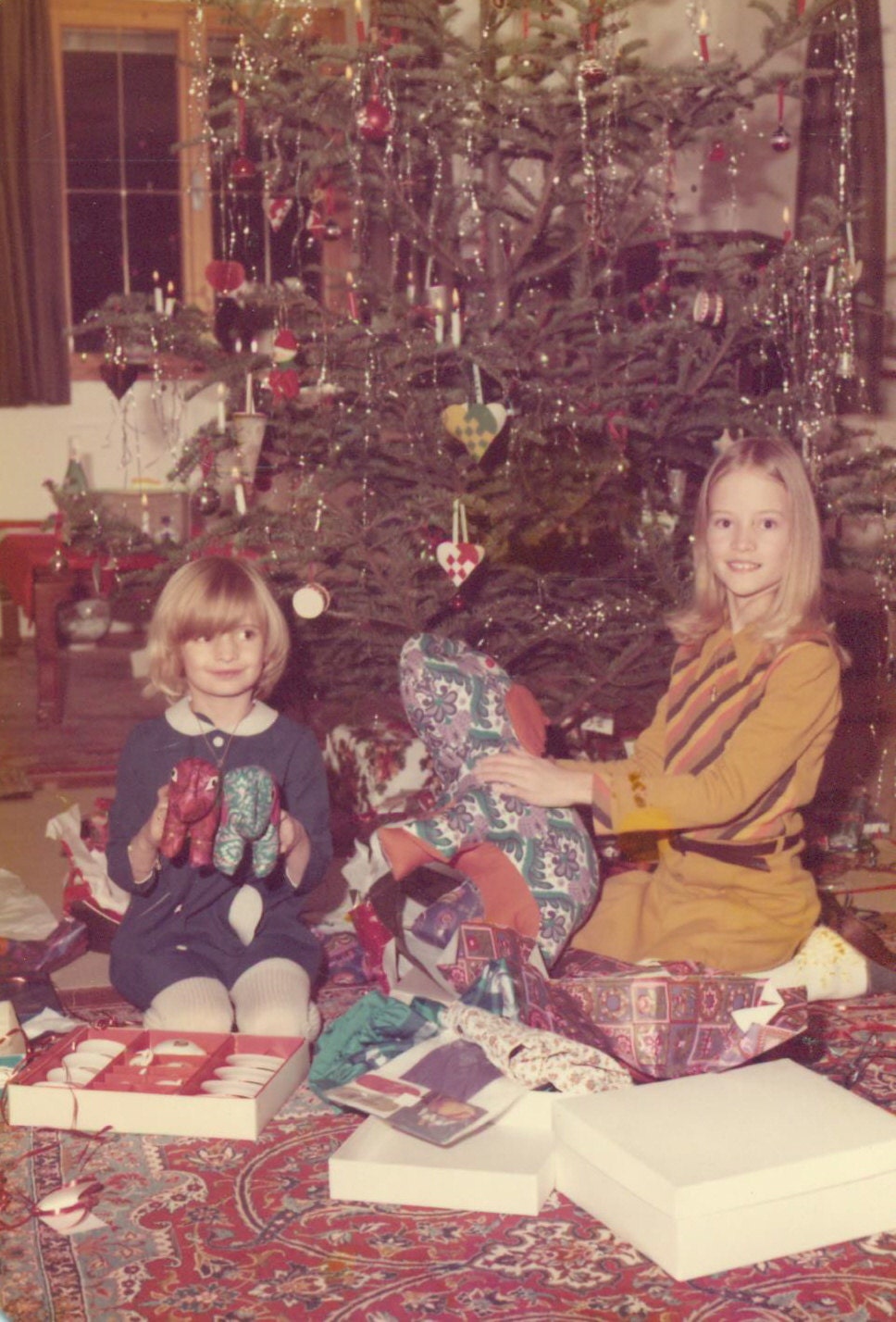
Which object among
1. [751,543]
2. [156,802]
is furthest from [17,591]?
[751,543]

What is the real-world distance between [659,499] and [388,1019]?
1.57m

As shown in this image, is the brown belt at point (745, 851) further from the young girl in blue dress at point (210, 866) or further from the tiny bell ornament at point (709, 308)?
the tiny bell ornament at point (709, 308)

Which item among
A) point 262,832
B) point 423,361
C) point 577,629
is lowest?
point 262,832

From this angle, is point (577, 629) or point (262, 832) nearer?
point (262, 832)

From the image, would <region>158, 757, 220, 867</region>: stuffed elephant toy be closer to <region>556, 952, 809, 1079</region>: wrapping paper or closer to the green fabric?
the green fabric

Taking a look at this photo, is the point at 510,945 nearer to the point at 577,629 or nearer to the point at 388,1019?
the point at 388,1019

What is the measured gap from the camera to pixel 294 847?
2490 mm

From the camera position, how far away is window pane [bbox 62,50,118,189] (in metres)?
6.88

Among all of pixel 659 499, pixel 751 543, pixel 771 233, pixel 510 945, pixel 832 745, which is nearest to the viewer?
pixel 510 945

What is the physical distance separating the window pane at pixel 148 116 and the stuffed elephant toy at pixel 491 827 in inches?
204

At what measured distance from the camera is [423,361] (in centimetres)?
305

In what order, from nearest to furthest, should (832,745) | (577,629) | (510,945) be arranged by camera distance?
(510,945), (577,629), (832,745)

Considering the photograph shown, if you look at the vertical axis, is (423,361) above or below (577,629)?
above

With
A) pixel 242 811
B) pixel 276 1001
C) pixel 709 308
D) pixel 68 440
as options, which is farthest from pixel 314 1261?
pixel 68 440
